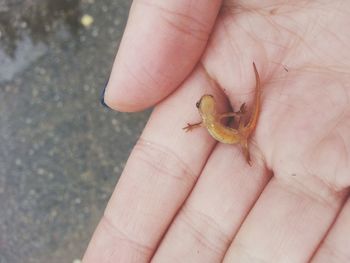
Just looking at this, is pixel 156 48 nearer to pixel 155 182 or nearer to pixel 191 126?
pixel 191 126

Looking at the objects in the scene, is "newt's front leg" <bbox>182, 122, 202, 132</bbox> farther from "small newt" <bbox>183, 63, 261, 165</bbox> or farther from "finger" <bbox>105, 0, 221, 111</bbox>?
"finger" <bbox>105, 0, 221, 111</bbox>

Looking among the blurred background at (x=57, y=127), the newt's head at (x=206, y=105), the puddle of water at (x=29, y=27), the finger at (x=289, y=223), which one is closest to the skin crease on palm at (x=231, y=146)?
the finger at (x=289, y=223)

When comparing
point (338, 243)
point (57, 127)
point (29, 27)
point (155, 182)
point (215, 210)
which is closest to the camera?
point (338, 243)

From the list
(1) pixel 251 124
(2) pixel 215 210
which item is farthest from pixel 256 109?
(2) pixel 215 210

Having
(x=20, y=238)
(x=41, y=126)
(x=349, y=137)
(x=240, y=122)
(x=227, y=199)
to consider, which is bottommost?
(x=20, y=238)

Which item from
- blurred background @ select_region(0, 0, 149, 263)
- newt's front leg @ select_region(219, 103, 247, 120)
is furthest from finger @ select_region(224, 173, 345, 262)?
blurred background @ select_region(0, 0, 149, 263)

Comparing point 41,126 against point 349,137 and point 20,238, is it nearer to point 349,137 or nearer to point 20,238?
point 20,238

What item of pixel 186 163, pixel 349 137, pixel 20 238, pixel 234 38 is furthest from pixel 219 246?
pixel 20 238
